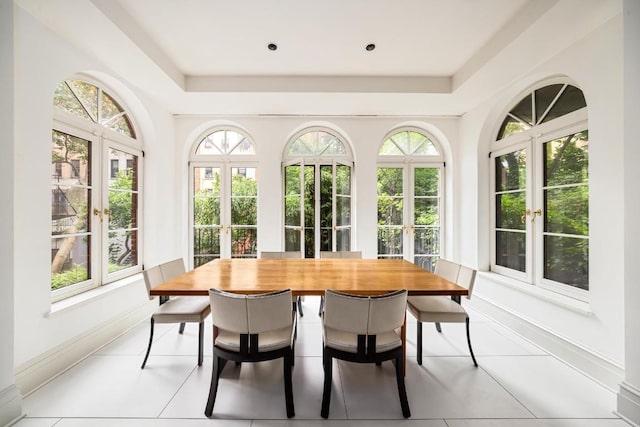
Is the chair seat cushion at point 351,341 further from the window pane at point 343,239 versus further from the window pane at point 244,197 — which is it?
the window pane at point 244,197

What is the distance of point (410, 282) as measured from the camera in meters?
1.95

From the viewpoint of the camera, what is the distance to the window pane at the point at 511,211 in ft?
9.89

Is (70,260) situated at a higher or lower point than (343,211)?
lower

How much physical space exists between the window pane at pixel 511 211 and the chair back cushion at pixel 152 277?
381 centimetres

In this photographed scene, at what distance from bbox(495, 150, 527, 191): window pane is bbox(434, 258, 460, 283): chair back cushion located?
1.39 meters

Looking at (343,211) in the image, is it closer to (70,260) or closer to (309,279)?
(309,279)

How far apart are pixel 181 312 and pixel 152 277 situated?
1.26 ft

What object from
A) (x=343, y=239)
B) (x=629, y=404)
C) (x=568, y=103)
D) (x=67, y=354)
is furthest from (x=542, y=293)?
(x=67, y=354)

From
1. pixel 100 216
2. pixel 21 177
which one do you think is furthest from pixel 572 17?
pixel 100 216

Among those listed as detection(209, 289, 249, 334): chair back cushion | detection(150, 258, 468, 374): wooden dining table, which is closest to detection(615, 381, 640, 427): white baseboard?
detection(150, 258, 468, 374): wooden dining table

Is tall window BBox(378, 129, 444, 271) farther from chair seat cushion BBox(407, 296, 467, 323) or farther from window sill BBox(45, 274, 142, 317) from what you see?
window sill BBox(45, 274, 142, 317)

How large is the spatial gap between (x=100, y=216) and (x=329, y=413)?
2.89m

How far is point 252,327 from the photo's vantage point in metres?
1.53

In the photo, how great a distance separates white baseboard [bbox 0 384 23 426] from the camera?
1544 mm
